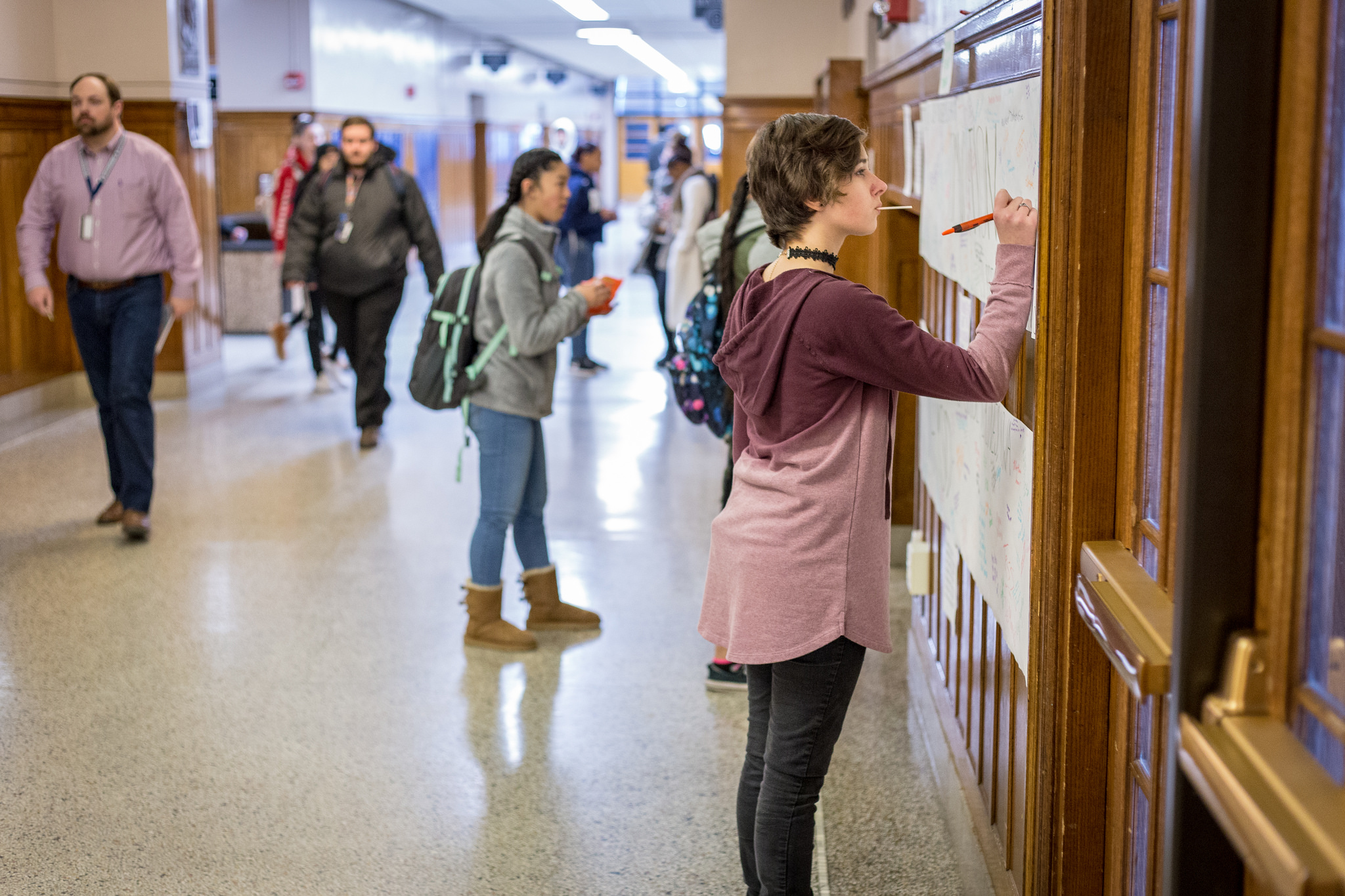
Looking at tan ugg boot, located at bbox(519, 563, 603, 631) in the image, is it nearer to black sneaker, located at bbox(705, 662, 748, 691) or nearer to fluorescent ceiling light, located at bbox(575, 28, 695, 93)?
black sneaker, located at bbox(705, 662, 748, 691)

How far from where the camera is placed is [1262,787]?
1.02 m

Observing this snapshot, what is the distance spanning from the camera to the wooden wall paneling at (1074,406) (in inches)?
62.8

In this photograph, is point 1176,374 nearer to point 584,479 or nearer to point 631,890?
point 631,890

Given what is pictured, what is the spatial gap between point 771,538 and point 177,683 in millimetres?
2251

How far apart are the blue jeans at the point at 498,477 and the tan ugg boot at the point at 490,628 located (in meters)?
0.04

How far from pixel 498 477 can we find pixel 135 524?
1.89 m

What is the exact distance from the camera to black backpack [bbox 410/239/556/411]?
359 cm

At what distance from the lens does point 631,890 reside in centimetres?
252

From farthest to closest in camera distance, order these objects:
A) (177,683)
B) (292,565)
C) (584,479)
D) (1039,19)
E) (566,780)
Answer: (584,479) < (292,565) < (177,683) < (566,780) < (1039,19)

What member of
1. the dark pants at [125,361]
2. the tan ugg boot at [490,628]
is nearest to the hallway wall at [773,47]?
the dark pants at [125,361]

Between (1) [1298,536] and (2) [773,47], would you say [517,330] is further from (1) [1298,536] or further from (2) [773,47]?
(2) [773,47]

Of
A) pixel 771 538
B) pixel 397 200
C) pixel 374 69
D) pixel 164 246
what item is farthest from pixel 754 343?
pixel 374 69

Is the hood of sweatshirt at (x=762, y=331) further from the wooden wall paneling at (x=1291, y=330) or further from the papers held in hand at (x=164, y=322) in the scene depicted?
the papers held in hand at (x=164, y=322)

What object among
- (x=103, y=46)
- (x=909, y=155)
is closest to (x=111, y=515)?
(x=909, y=155)
